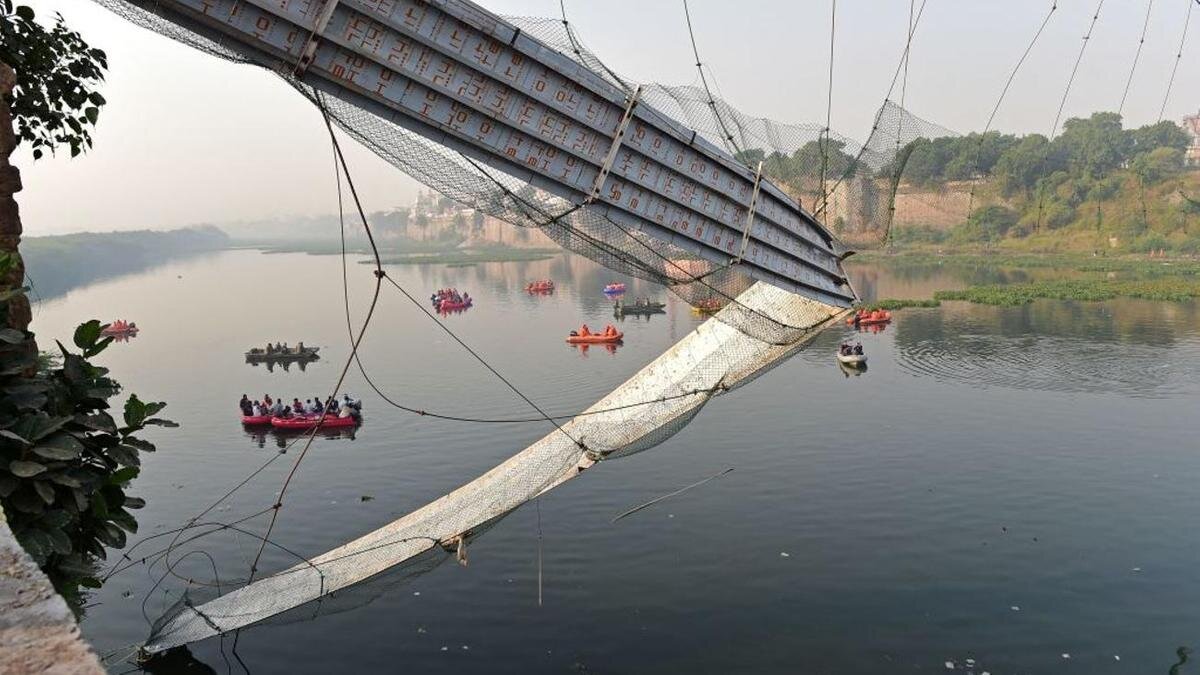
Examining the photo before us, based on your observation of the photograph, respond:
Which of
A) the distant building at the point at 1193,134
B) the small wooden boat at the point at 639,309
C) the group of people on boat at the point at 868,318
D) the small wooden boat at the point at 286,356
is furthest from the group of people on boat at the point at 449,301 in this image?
the distant building at the point at 1193,134

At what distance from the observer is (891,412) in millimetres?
36656

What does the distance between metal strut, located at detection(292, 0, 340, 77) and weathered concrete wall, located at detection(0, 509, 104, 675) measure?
858 cm

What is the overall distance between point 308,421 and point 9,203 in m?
26.9

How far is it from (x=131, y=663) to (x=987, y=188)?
136211 mm

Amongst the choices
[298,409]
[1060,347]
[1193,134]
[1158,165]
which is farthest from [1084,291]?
[1193,134]

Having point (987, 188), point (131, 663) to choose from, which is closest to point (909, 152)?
point (131, 663)

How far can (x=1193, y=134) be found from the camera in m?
176

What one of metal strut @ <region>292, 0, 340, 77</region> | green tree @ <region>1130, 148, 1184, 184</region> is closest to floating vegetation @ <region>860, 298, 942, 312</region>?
metal strut @ <region>292, 0, 340, 77</region>

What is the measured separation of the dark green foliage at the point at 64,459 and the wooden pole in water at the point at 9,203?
2.73 ft

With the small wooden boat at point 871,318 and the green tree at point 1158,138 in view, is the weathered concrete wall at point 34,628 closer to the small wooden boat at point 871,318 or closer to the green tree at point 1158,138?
the small wooden boat at point 871,318

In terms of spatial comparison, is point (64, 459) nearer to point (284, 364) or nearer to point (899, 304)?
point (284, 364)

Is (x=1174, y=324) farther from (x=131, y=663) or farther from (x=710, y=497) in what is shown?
(x=131, y=663)

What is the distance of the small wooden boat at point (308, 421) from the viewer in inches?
1432

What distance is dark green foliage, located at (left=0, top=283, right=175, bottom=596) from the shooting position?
28.2 feet
